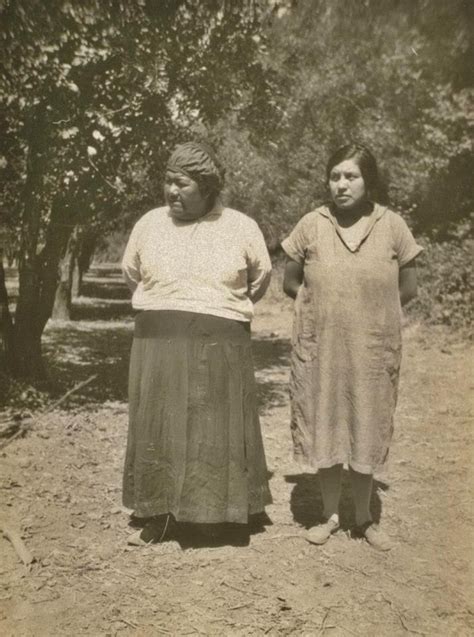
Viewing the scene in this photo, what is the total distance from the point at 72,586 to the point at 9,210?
3643mm

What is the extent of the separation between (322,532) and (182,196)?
6.71 feet

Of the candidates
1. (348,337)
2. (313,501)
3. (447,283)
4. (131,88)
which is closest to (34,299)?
(131,88)

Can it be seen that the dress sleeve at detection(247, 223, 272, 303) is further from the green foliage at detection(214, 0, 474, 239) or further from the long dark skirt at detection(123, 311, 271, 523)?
the green foliage at detection(214, 0, 474, 239)

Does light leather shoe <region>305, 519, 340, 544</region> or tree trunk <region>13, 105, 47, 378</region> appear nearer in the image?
light leather shoe <region>305, 519, 340, 544</region>

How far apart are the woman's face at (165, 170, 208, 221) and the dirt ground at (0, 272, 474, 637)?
177cm

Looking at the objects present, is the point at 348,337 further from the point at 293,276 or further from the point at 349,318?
the point at 293,276

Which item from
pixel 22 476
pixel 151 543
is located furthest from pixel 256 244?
pixel 22 476

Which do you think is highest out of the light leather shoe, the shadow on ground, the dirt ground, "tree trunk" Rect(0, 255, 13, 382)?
"tree trunk" Rect(0, 255, 13, 382)

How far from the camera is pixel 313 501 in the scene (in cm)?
458

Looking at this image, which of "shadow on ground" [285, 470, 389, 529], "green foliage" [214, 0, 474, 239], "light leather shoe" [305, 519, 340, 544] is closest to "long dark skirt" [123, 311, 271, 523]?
"light leather shoe" [305, 519, 340, 544]

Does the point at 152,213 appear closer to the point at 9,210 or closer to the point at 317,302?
the point at 317,302

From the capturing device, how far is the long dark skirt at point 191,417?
3492mm

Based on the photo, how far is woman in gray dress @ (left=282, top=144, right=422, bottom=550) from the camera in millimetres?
3434

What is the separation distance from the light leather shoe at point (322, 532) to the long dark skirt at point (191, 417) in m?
0.44
